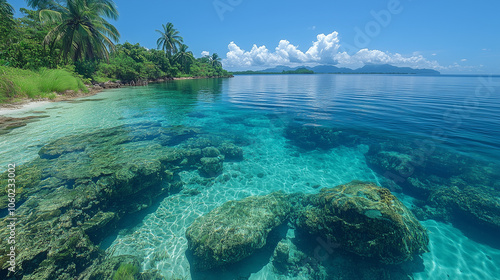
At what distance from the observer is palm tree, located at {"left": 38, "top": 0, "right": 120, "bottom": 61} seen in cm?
2662

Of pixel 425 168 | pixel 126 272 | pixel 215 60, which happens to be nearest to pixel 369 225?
pixel 126 272

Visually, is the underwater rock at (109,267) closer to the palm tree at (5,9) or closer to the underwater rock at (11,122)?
the underwater rock at (11,122)

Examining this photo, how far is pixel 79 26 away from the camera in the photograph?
27.7 m

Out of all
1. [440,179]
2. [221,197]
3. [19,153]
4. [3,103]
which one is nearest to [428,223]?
[440,179]

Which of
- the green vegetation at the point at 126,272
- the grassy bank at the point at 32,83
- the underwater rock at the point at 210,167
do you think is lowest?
the green vegetation at the point at 126,272

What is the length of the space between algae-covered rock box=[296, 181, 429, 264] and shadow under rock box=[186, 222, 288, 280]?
54.6 inches

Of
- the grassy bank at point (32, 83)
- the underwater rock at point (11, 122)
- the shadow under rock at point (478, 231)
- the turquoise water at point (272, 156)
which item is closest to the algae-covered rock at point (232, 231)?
the turquoise water at point (272, 156)

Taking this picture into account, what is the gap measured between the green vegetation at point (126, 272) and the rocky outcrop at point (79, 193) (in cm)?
84

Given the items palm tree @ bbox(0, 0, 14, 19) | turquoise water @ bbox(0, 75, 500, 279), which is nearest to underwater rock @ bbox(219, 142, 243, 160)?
turquoise water @ bbox(0, 75, 500, 279)

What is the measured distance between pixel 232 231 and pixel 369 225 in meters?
3.87

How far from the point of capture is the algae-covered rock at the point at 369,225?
4.68 m

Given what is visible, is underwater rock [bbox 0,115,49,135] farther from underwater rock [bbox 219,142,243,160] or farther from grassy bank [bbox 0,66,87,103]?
underwater rock [bbox 219,142,243,160]

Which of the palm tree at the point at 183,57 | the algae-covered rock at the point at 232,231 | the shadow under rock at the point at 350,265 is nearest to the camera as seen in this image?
the shadow under rock at the point at 350,265

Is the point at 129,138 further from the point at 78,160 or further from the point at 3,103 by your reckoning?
the point at 3,103
